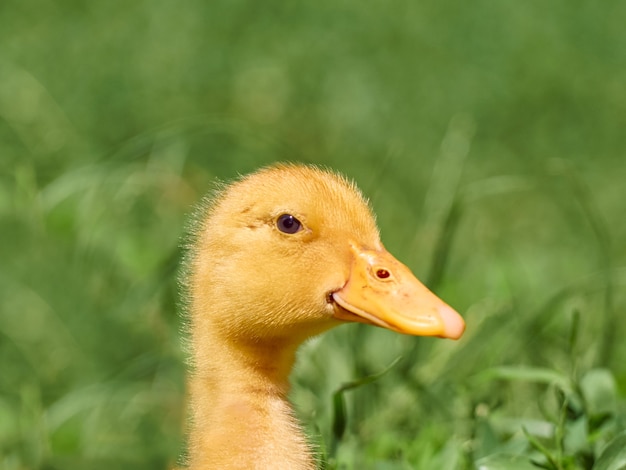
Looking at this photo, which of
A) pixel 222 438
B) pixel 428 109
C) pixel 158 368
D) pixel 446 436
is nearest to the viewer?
pixel 222 438

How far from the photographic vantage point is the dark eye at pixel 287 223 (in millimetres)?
2627

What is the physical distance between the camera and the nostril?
257 cm

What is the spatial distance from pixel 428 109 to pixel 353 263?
3.26 meters

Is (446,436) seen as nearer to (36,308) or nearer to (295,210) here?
(295,210)

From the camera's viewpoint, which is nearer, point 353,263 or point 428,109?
point 353,263

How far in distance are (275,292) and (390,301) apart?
25cm

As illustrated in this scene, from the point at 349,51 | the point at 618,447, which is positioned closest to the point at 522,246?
the point at 349,51

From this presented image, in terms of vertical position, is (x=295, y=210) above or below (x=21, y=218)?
below

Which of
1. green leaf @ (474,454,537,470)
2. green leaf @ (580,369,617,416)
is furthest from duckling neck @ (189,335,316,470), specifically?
green leaf @ (580,369,617,416)

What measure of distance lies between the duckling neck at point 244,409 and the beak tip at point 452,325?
15.8 inches

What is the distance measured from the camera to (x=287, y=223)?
263 cm

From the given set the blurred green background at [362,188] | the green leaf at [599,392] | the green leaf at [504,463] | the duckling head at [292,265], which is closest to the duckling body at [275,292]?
the duckling head at [292,265]

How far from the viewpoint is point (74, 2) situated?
6.17 m

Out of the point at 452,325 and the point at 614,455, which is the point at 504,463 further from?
the point at 452,325
